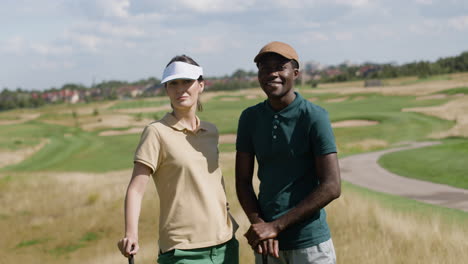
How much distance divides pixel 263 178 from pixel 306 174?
0.84ft

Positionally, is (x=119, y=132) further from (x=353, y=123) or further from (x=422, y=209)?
(x=422, y=209)

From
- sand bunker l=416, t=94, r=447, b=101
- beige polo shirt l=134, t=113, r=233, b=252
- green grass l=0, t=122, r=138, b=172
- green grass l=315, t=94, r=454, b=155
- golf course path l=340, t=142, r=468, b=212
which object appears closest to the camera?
beige polo shirt l=134, t=113, r=233, b=252

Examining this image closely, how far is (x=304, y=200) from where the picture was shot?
3.01 m

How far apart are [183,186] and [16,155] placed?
35991 millimetres

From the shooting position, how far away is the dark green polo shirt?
302cm

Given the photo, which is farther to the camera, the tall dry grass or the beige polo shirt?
the tall dry grass

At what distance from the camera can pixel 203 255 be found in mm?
3271

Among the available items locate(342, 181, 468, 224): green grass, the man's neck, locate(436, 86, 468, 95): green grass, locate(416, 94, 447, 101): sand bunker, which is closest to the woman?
the man's neck

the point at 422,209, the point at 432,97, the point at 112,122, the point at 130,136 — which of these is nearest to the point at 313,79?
the point at 432,97

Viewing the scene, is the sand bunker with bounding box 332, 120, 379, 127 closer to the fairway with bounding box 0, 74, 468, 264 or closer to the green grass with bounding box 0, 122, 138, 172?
the fairway with bounding box 0, 74, 468, 264

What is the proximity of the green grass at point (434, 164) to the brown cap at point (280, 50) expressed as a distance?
445 inches

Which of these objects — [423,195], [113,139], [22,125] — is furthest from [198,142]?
[22,125]

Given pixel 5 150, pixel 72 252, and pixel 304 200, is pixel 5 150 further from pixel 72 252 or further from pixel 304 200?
pixel 304 200

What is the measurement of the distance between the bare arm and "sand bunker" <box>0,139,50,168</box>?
33210 millimetres
